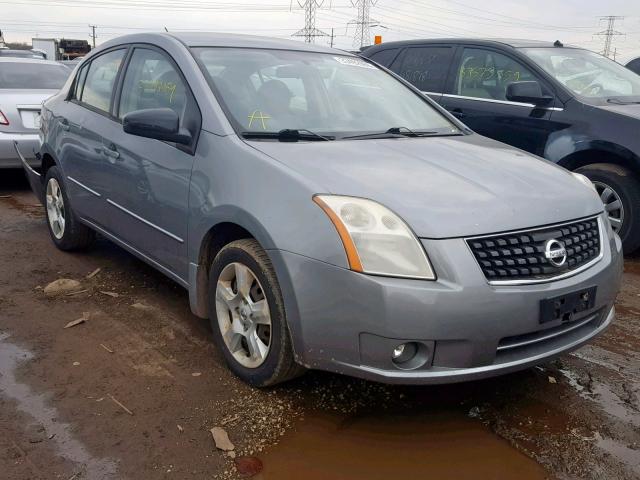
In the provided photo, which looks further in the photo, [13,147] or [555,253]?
[13,147]

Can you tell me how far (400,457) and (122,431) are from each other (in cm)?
117

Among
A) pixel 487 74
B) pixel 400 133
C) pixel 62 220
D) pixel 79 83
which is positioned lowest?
pixel 62 220

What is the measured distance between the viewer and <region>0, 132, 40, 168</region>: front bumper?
6.87 meters

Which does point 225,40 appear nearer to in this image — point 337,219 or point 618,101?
point 337,219

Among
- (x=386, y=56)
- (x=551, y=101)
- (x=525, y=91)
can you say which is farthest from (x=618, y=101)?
(x=386, y=56)

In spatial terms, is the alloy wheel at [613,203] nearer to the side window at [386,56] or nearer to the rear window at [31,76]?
the side window at [386,56]

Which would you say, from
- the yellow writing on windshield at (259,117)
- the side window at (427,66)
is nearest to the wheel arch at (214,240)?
the yellow writing on windshield at (259,117)

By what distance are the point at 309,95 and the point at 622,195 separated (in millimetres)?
3037

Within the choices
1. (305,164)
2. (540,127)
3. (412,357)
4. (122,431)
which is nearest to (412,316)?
(412,357)

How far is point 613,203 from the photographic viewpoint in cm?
529

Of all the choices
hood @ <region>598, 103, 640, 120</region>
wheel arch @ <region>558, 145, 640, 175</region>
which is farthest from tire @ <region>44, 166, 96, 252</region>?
hood @ <region>598, 103, 640, 120</region>

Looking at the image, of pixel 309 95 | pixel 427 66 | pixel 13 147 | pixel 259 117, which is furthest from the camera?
pixel 13 147

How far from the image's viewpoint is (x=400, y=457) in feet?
8.35

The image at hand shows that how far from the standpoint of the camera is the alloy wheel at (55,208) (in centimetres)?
499
